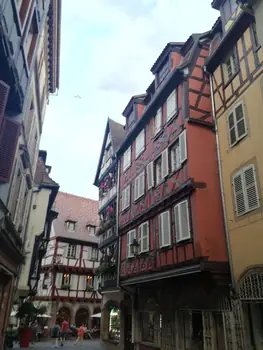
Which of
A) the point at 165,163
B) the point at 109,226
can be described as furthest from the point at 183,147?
the point at 109,226

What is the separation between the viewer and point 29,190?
618 inches

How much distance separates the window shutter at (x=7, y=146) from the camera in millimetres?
7844

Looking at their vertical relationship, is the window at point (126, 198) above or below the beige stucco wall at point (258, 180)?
above

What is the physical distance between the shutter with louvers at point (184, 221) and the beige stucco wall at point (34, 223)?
984 cm

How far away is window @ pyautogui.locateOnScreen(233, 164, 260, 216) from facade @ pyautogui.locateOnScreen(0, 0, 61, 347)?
7085 millimetres

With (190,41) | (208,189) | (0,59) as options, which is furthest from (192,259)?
(190,41)

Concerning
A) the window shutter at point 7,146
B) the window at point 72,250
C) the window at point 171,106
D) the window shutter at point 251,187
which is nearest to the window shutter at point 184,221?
the window shutter at point 251,187

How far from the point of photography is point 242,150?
35.2 feet

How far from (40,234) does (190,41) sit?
13.7m

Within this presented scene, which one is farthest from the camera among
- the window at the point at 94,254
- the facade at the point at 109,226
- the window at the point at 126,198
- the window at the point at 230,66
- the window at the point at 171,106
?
the window at the point at 94,254

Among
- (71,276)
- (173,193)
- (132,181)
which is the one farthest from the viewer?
(71,276)

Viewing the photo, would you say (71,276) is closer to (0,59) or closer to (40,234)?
(40,234)

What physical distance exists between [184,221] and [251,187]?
10.1ft

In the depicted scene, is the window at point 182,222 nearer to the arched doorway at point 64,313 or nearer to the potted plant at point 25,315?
the potted plant at point 25,315
